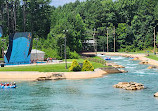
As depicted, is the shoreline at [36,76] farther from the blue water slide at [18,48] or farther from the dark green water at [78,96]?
the blue water slide at [18,48]

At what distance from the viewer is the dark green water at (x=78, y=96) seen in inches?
2507

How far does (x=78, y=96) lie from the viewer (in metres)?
73.6

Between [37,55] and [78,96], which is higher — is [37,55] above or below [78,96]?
above

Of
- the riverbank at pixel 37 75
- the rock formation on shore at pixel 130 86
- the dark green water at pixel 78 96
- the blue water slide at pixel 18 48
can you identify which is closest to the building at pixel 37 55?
the blue water slide at pixel 18 48

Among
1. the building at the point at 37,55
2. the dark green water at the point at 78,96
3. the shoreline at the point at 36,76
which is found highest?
the building at the point at 37,55

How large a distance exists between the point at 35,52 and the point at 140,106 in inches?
2622

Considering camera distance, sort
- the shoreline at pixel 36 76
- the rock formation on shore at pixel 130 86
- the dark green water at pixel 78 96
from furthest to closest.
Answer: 1. the shoreline at pixel 36 76
2. the rock formation on shore at pixel 130 86
3. the dark green water at pixel 78 96

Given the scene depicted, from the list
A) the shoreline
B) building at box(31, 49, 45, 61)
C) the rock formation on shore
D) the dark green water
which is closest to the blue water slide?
A: building at box(31, 49, 45, 61)

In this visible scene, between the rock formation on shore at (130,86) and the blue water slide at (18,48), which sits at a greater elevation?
the blue water slide at (18,48)

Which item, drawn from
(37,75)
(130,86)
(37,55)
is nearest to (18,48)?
(37,55)

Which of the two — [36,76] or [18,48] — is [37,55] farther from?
[36,76]

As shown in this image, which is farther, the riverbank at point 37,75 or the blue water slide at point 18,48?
the blue water slide at point 18,48

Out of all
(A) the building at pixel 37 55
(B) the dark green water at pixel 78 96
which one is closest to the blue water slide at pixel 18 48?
(A) the building at pixel 37 55

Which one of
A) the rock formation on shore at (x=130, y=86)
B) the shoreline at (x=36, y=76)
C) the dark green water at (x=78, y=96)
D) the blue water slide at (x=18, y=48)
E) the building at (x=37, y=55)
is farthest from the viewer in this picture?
the building at (x=37, y=55)
